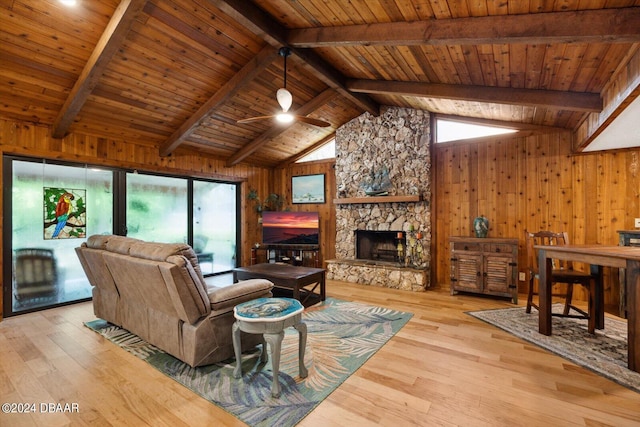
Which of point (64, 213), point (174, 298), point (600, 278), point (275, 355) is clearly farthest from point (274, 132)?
point (600, 278)

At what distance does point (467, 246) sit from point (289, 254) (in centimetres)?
381

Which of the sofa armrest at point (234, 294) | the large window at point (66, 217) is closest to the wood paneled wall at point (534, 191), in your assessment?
the sofa armrest at point (234, 294)

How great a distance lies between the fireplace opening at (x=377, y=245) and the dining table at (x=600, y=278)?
2.57 m

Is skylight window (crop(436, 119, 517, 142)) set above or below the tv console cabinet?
above

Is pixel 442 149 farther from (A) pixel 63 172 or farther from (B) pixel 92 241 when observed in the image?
(A) pixel 63 172

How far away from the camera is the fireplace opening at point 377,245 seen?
5727 millimetres

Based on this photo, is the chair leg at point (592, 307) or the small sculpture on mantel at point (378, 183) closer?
the chair leg at point (592, 307)

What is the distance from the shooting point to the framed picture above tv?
674 cm

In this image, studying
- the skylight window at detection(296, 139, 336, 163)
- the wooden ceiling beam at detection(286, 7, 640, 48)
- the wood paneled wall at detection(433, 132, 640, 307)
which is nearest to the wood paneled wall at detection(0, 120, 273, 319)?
the skylight window at detection(296, 139, 336, 163)

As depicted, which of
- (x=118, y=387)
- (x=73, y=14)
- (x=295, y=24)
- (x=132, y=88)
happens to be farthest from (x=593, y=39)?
(x=132, y=88)

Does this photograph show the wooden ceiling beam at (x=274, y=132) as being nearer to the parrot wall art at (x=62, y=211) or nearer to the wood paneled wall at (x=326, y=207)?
the wood paneled wall at (x=326, y=207)

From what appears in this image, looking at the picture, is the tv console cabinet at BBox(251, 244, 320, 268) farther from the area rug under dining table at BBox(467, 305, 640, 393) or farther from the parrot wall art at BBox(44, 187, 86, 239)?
the area rug under dining table at BBox(467, 305, 640, 393)

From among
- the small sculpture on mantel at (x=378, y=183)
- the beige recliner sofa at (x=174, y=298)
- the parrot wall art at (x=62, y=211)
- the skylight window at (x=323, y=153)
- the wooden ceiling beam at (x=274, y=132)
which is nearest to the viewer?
the beige recliner sofa at (x=174, y=298)

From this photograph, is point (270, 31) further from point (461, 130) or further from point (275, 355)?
point (461, 130)
